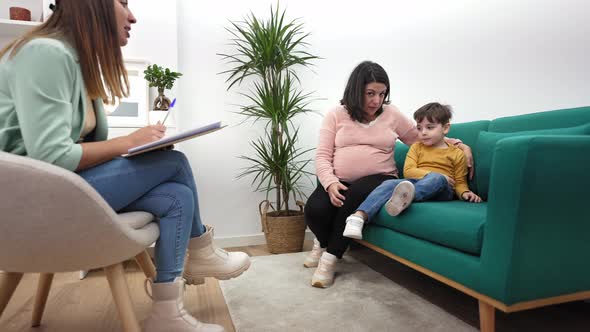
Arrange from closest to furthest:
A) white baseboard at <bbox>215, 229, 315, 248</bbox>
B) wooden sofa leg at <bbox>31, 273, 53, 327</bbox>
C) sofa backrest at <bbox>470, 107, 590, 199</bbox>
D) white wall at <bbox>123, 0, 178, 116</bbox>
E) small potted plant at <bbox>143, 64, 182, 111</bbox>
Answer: wooden sofa leg at <bbox>31, 273, 53, 327</bbox> → sofa backrest at <bbox>470, 107, 590, 199</bbox> → small potted plant at <bbox>143, 64, 182, 111</bbox> → white wall at <bbox>123, 0, 178, 116</bbox> → white baseboard at <bbox>215, 229, 315, 248</bbox>

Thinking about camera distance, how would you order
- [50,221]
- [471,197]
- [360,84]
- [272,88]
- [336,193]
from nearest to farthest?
[50,221]
[471,197]
[336,193]
[360,84]
[272,88]

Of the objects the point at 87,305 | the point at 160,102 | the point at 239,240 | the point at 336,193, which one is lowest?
the point at 239,240

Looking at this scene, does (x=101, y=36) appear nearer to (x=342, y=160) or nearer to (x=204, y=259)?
(x=204, y=259)

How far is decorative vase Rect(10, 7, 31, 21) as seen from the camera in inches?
81.8

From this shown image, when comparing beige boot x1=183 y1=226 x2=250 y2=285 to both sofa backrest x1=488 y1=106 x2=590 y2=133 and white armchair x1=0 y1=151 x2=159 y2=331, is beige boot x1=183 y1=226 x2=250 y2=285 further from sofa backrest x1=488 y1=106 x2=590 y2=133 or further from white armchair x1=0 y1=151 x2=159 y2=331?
sofa backrest x1=488 y1=106 x2=590 y2=133

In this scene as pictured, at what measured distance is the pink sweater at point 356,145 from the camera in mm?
2002

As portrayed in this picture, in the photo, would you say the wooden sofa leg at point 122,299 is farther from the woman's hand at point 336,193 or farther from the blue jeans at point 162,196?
the woman's hand at point 336,193

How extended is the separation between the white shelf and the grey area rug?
176cm

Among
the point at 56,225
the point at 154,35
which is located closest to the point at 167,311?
the point at 56,225

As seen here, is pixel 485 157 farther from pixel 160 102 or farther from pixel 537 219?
pixel 160 102

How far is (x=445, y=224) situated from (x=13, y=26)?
2.41m

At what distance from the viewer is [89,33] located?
958mm

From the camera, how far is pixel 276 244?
2451mm

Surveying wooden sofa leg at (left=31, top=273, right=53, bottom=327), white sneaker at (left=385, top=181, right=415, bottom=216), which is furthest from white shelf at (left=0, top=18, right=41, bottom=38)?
white sneaker at (left=385, top=181, right=415, bottom=216)
